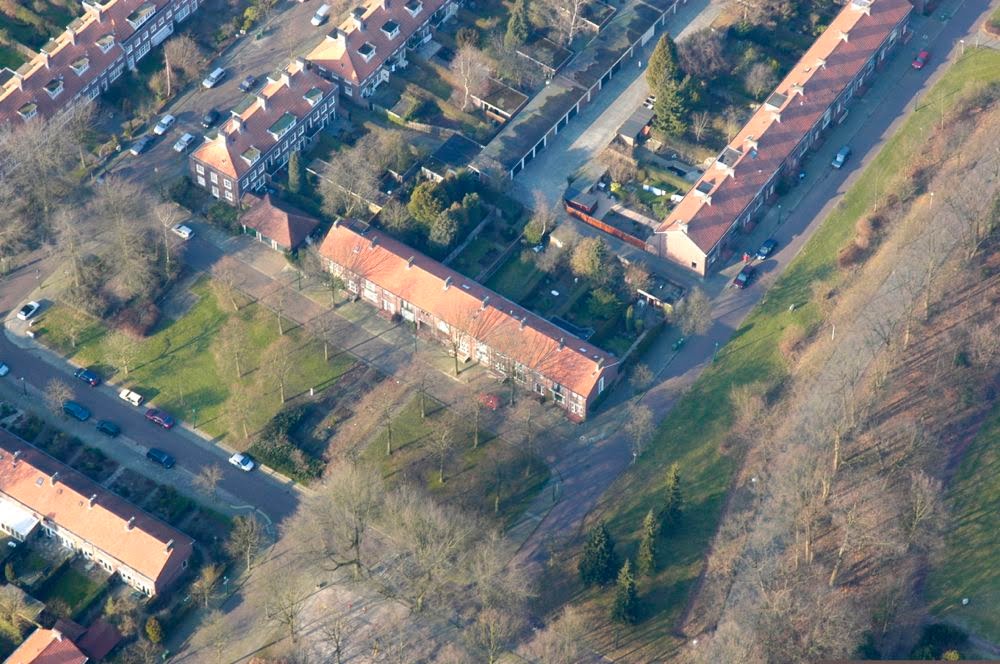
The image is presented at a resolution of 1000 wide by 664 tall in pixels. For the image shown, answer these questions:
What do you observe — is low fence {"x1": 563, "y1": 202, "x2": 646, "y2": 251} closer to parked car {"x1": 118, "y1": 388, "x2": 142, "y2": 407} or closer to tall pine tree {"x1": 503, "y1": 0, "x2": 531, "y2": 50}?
tall pine tree {"x1": 503, "y1": 0, "x2": 531, "y2": 50}

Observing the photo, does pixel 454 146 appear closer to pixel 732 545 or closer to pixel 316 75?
pixel 316 75

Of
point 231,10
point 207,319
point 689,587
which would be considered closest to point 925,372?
point 689,587

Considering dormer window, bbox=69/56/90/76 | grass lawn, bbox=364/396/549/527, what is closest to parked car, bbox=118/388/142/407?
grass lawn, bbox=364/396/549/527

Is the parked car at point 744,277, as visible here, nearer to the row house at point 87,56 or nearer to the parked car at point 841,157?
A: the parked car at point 841,157

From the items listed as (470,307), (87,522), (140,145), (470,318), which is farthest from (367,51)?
(87,522)

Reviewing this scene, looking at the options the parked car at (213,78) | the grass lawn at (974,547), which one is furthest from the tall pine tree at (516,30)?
the grass lawn at (974,547)
